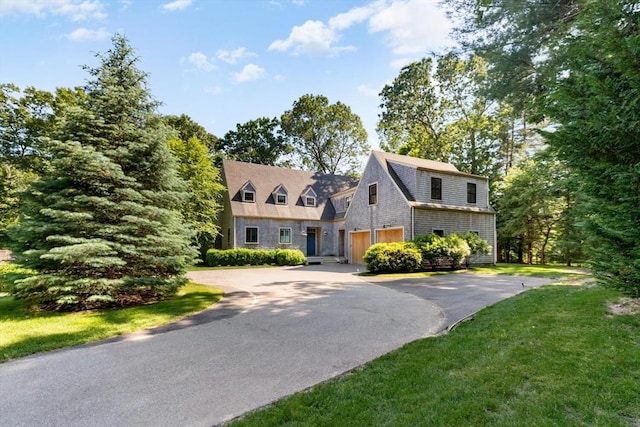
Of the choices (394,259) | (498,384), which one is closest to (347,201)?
(394,259)

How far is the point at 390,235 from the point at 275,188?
10.7 metres

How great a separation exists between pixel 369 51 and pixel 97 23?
9.36 m

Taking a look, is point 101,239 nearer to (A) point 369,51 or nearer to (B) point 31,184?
(B) point 31,184

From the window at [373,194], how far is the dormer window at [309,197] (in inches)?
269

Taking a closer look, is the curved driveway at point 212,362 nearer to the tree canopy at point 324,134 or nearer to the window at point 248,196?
the window at point 248,196

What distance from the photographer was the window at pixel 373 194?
20.6 metres

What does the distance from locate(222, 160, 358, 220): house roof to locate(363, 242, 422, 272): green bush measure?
10.7 meters

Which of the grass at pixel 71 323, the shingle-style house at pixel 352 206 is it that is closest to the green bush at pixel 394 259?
the shingle-style house at pixel 352 206

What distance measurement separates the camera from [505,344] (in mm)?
4281

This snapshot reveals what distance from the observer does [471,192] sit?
20250mm

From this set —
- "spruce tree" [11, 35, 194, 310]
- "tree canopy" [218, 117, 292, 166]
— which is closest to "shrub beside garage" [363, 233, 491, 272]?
"spruce tree" [11, 35, 194, 310]

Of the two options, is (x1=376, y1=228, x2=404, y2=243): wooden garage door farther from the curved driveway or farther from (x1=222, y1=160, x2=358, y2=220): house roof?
the curved driveway

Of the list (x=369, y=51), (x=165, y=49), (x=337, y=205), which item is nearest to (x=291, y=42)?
(x=369, y=51)

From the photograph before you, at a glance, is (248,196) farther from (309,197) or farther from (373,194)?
(373,194)
